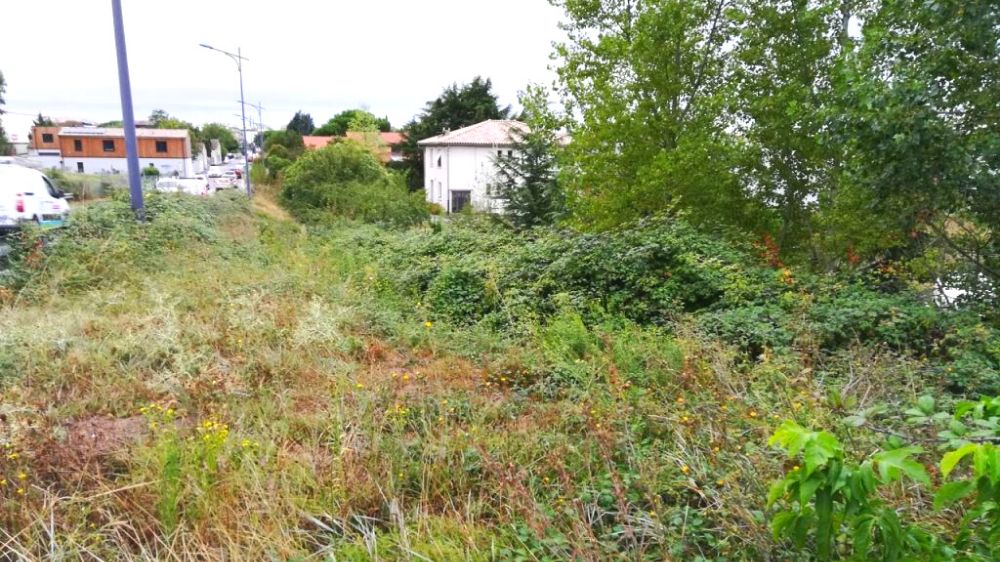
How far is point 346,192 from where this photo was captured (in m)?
20.9

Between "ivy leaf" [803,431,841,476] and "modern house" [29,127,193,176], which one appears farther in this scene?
"modern house" [29,127,193,176]

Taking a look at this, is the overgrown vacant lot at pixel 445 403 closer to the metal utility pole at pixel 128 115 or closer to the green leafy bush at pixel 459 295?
the green leafy bush at pixel 459 295

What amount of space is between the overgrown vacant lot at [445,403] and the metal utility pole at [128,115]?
10.3 feet

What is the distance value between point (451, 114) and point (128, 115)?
29495 mm

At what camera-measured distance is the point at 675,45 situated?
9688 millimetres

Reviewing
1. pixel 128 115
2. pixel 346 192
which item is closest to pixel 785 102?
pixel 128 115

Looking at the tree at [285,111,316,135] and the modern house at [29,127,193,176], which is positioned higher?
the tree at [285,111,316,135]

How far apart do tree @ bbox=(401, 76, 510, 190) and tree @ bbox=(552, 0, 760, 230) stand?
1129 inches

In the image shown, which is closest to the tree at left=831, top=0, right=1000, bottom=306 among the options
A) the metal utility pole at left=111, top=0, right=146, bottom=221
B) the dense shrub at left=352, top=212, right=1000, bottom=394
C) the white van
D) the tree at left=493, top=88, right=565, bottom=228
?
the dense shrub at left=352, top=212, right=1000, bottom=394

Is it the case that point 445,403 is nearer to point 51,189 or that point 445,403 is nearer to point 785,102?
point 785,102

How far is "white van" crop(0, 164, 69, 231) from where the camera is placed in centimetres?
1007

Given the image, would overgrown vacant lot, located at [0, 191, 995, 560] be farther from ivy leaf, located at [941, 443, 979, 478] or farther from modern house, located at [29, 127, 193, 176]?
modern house, located at [29, 127, 193, 176]

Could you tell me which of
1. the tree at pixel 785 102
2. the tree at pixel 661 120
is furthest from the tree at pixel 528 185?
the tree at pixel 785 102

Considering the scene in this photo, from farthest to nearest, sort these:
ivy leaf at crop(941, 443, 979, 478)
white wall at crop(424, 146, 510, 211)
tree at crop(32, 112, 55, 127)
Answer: tree at crop(32, 112, 55, 127) < white wall at crop(424, 146, 510, 211) < ivy leaf at crop(941, 443, 979, 478)
